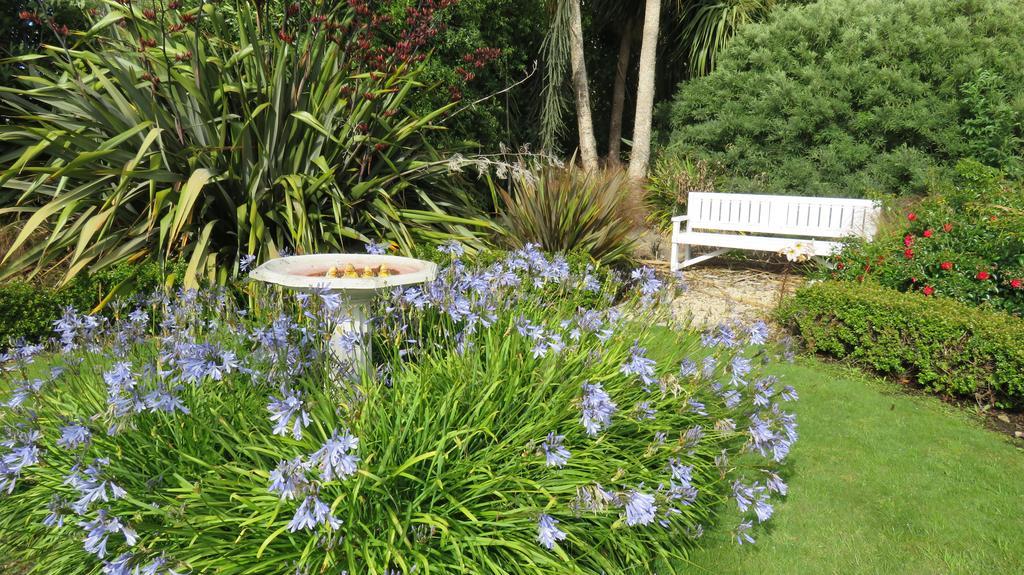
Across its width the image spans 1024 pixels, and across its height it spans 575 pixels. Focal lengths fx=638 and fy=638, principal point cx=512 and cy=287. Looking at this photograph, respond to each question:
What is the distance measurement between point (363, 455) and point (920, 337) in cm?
362

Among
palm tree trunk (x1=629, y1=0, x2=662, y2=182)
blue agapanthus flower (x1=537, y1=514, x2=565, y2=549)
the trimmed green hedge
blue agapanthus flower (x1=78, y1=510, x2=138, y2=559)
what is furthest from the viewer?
palm tree trunk (x1=629, y1=0, x2=662, y2=182)

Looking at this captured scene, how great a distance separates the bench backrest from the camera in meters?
6.74

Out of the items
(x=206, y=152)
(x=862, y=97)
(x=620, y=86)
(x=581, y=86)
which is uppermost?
(x=620, y=86)

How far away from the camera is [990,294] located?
446 centimetres

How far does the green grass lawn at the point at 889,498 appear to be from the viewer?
2.37 meters

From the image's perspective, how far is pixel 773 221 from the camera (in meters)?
7.39

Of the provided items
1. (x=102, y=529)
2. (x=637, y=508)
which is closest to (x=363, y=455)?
(x=102, y=529)

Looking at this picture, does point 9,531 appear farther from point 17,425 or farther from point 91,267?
point 91,267

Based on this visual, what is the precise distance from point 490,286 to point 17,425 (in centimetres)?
173

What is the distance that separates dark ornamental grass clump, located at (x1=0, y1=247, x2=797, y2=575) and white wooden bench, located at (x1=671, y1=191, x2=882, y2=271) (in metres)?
4.48

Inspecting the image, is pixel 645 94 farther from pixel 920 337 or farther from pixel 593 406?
pixel 593 406

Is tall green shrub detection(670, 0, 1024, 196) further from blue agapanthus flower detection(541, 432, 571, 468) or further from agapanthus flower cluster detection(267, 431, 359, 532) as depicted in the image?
agapanthus flower cluster detection(267, 431, 359, 532)

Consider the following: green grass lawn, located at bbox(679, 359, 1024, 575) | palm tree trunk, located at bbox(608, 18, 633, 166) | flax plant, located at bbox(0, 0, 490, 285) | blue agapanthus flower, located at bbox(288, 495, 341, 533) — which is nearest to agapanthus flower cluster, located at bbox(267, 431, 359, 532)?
blue agapanthus flower, located at bbox(288, 495, 341, 533)

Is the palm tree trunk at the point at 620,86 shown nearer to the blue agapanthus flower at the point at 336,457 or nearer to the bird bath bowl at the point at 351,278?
the bird bath bowl at the point at 351,278
